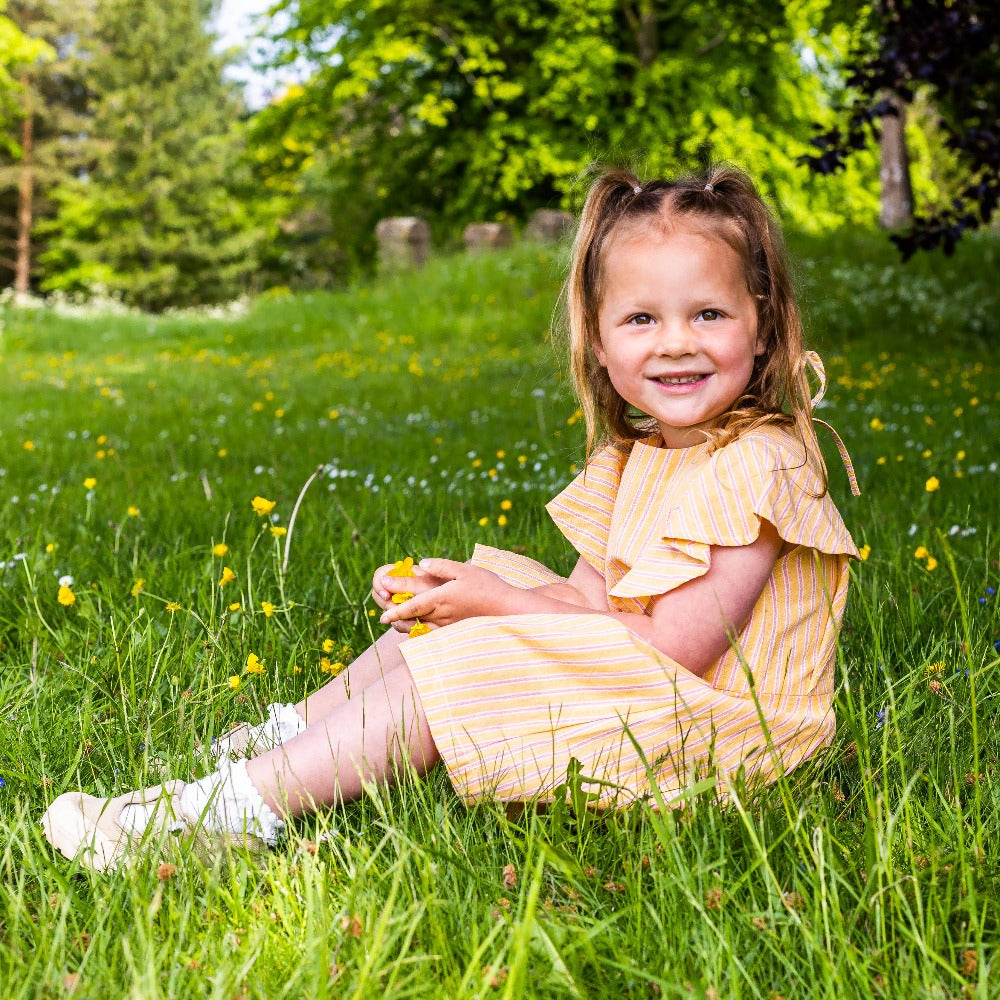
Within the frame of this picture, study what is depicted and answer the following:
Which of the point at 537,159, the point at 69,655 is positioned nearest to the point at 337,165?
the point at 537,159

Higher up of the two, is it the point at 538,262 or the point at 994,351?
the point at 538,262

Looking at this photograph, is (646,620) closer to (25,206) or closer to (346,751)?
(346,751)

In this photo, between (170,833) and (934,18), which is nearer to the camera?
(170,833)

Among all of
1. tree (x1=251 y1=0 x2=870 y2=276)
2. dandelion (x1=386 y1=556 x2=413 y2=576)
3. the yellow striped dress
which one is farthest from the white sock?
tree (x1=251 y1=0 x2=870 y2=276)

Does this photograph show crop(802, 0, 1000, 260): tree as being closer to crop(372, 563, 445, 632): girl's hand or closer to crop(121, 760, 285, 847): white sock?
crop(372, 563, 445, 632): girl's hand

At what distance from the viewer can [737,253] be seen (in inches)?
79.8

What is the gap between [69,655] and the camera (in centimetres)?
251

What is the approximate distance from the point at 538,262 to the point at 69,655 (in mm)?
11457

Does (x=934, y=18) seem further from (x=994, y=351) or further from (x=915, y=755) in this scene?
(x=994, y=351)

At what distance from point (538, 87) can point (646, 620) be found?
19.8 m

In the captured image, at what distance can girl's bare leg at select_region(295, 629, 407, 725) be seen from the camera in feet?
7.05

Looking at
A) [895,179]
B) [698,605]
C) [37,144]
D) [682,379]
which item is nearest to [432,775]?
[698,605]

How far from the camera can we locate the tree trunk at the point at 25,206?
3416 cm

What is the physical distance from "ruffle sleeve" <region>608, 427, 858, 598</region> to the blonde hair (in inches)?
3.1
